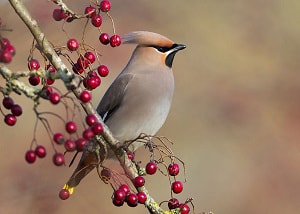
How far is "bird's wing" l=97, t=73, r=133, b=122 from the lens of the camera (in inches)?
168

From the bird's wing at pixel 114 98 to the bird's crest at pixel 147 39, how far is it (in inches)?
9.5

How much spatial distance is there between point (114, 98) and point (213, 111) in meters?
5.52

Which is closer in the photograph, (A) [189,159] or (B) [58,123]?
(B) [58,123]

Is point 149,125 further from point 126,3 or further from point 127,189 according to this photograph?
point 126,3

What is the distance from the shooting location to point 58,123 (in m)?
7.16

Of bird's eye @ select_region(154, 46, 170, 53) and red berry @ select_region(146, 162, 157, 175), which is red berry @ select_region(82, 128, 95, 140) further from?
bird's eye @ select_region(154, 46, 170, 53)

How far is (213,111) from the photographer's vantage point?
9703 millimetres

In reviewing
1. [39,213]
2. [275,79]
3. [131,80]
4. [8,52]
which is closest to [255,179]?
[275,79]

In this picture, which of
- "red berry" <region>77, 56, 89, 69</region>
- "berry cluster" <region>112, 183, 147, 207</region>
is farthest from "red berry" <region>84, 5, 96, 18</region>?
"berry cluster" <region>112, 183, 147, 207</region>

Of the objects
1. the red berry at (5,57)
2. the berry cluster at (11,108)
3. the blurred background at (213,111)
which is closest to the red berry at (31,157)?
the berry cluster at (11,108)

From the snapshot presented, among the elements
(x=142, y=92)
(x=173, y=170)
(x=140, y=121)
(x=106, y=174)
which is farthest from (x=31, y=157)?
(x=142, y=92)

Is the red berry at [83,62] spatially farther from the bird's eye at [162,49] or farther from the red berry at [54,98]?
the bird's eye at [162,49]

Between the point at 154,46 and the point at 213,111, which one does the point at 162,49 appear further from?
the point at 213,111

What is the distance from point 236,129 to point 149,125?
5701mm
